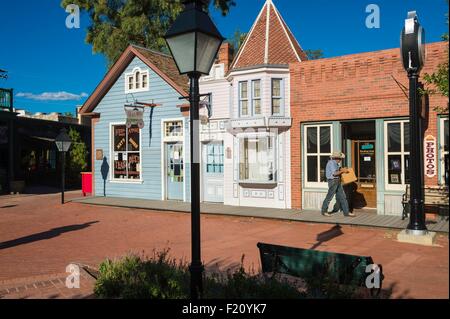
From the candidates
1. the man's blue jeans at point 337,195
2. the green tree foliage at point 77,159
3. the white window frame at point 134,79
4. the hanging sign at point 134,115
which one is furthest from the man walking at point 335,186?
the green tree foliage at point 77,159

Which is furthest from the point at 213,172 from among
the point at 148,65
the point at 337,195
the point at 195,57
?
the point at 195,57

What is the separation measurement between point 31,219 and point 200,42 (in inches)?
430

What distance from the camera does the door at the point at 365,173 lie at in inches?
485

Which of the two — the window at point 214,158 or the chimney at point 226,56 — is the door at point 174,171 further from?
the chimney at point 226,56

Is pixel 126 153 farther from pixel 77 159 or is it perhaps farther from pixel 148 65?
pixel 77 159

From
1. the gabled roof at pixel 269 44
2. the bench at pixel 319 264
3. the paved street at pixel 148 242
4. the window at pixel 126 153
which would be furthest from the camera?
the window at pixel 126 153

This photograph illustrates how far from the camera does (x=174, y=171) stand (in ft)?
52.6

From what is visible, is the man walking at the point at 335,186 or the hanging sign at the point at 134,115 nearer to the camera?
the man walking at the point at 335,186

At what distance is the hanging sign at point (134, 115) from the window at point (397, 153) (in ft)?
30.2

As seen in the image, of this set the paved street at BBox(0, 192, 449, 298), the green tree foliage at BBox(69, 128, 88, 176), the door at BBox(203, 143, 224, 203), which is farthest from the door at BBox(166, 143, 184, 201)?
the green tree foliage at BBox(69, 128, 88, 176)

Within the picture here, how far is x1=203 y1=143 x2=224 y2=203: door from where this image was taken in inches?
584
